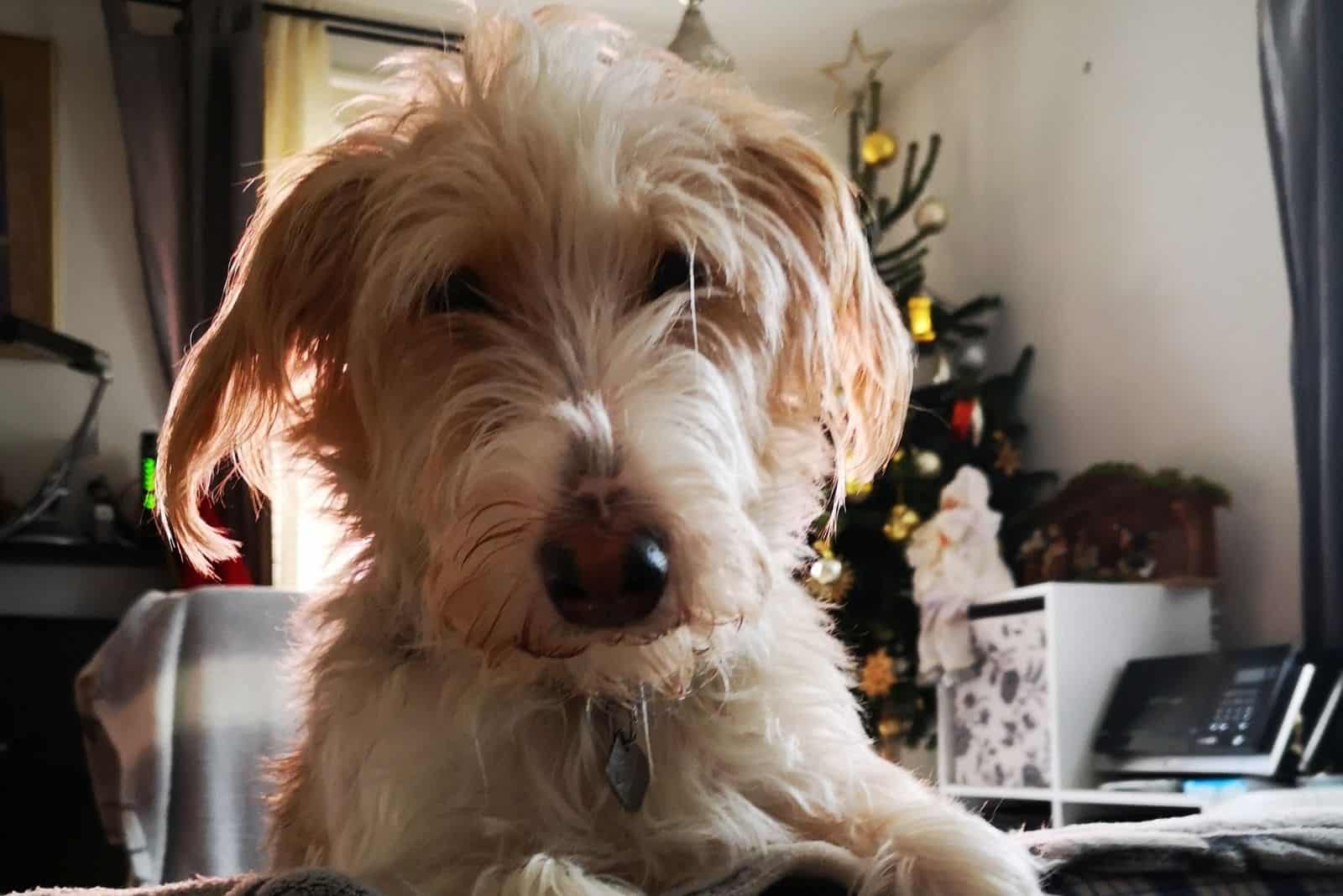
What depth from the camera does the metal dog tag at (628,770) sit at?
3.24 feet

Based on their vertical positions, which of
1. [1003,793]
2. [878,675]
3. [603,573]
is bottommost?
[1003,793]

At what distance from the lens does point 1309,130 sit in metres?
2.75

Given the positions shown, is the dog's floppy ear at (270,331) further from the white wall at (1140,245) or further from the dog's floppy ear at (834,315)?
the white wall at (1140,245)

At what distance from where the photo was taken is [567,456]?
910 mm

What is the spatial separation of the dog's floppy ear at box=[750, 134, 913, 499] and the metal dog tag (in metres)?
0.44

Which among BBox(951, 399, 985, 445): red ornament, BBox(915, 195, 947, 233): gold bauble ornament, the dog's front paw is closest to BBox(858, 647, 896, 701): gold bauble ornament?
BBox(951, 399, 985, 445): red ornament

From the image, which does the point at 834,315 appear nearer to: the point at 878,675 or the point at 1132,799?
the point at 1132,799

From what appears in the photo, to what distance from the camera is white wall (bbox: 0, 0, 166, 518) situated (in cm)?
425

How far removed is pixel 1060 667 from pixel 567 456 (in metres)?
2.47

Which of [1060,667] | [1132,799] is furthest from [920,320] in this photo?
[1132,799]

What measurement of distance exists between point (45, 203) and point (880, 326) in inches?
154

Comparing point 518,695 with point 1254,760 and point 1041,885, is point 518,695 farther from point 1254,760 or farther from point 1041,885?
point 1254,760

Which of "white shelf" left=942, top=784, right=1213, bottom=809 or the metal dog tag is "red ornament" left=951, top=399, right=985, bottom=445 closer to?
"white shelf" left=942, top=784, right=1213, bottom=809

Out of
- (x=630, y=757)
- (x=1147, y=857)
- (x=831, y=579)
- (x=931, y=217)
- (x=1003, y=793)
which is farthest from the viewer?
(x=931, y=217)
